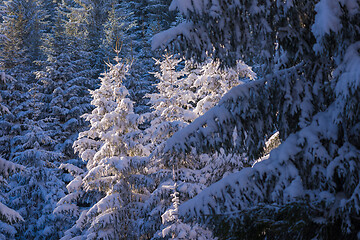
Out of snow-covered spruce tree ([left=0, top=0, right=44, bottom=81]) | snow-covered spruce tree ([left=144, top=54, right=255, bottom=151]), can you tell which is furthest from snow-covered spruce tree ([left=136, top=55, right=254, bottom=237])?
snow-covered spruce tree ([left=0, top=0, right=44, bottom=81])

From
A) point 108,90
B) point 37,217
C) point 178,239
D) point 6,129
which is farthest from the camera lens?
point 6,129

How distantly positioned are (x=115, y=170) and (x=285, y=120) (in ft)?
31.8

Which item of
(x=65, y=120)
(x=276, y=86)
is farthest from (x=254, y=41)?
(x=65, y=120)

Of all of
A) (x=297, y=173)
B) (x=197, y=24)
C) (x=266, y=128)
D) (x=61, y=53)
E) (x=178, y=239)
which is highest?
(x=61, y=53)

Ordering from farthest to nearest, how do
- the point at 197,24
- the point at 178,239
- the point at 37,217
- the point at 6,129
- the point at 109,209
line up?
1. the point at 6,129
2. the point at 37,217
3. the point at 109,209
4. the point at 178,239
5. the point at 197,24

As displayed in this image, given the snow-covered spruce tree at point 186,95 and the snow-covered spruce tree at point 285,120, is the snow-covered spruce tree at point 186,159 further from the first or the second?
the snow-covered spruce tree at point 285,120

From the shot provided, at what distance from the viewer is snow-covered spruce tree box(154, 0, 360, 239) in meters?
3.47

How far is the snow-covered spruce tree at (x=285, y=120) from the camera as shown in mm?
3471

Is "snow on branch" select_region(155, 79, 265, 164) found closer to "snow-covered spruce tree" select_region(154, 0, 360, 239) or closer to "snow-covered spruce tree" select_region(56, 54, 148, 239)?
"snow-covered spruce tree" select_region(154, 0, 360, 239)

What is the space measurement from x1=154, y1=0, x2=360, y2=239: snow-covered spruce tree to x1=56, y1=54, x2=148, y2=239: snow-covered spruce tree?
8496 mm

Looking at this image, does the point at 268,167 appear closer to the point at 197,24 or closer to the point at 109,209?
the point at 197,24

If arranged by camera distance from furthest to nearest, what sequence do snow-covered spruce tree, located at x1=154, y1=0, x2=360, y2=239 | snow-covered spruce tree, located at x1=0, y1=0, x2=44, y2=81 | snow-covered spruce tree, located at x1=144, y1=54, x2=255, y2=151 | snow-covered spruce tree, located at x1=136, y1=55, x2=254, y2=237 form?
snow-covered spruce tree, located at x1=0, y1=0, x2=44, y2=81 → snow-covered spruce tree, located at x1=144, y1=54, x2=255, y2=151 → snow-covered spruce tree, located at x1=136, y1=55, x2=254, y2=237 → snow-covered spruce tree, located at x1=154, y1=0, x2=360, y2=239

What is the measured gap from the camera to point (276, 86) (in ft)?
14.7

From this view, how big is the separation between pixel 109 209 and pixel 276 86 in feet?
34.7
